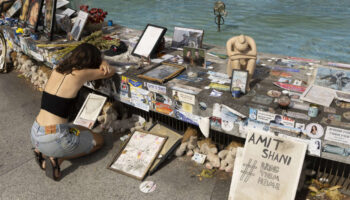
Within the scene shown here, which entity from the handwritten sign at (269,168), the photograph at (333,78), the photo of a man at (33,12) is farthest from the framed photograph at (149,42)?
the photo of a man at (33,12)

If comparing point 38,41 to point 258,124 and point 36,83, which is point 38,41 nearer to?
point 36,83

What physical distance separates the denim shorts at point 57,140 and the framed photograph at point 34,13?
137 inches

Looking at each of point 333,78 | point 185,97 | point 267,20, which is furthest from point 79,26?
point 267,20

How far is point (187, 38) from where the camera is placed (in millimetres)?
5430

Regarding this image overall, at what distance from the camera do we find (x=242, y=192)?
340 centimetres

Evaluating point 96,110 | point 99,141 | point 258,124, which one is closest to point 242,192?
point 258,124

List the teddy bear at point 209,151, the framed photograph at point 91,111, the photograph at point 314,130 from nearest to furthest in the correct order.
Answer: the photograph at point 314,130
the teddy bear at point 209,151
the framed photograph at point 91,111

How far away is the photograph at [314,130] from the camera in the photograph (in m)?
3.14

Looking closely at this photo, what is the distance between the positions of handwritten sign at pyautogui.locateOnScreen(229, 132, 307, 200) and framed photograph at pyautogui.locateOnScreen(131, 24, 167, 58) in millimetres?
2458

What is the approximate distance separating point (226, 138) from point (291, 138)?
1.12 metres

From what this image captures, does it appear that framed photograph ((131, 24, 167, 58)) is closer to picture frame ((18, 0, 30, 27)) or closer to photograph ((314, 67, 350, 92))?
photograph ((314, 67, 350, 92))

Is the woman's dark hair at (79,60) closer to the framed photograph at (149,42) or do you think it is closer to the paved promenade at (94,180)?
the framed photograph at (149,42)

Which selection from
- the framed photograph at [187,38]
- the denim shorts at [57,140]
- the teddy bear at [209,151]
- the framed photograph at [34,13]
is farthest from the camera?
the framed photograph at [34,13]

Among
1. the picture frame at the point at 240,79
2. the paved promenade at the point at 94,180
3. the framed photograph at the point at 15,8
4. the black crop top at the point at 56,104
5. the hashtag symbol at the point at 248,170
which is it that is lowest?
the paved promenade at the point at 94,180
